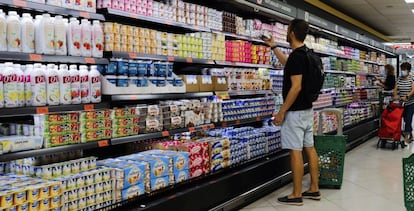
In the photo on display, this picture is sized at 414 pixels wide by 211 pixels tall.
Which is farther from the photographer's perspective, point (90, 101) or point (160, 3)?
point (160, 3)

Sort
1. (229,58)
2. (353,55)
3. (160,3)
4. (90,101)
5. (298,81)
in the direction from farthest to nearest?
1. (353,55)
2. (229,58)
3. (298,81)
4. (160,3)
5. (90,101)

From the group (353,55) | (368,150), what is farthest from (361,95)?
(368,150)

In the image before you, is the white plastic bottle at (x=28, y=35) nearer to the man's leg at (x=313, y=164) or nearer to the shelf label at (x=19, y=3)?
the shelf label at (x=19, y=3)

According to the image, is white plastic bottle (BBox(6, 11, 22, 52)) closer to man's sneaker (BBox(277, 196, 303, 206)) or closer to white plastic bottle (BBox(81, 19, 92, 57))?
white plastic bottle (BBox(81, 19, 92, 57))

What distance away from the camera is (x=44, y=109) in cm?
261

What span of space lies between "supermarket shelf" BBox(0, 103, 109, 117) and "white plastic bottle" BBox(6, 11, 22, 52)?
1.15ft

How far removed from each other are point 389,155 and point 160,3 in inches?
220

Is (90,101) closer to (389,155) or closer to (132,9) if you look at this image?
(132,9)

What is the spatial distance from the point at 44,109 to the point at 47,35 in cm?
46

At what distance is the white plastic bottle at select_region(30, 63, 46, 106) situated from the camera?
8.48 ft

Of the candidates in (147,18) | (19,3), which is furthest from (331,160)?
(19,3)

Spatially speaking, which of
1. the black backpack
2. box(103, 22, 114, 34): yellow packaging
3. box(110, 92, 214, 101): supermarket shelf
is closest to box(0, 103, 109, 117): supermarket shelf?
box(110, 92, 214, 101): supermarket shelf

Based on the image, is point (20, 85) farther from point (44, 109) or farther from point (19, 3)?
point (19, 3)

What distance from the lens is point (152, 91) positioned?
11.4 ft
